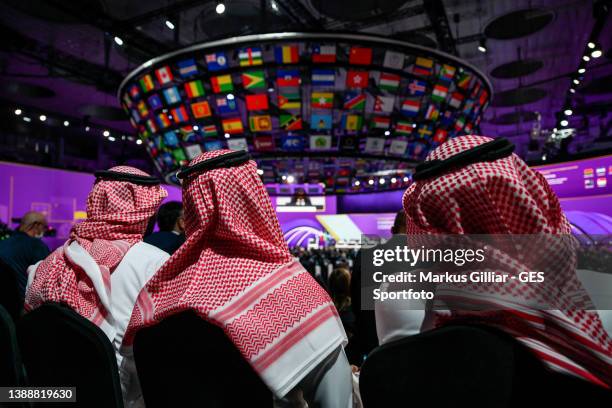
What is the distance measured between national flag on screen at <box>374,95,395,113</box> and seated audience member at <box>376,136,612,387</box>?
18.9 feet

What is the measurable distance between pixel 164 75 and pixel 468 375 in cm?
672

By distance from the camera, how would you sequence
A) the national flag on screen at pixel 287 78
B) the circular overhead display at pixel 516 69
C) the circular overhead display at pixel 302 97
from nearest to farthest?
1. the circular overhead display at pixel 302 97
2. the national flag on screen at pixel 287 78
3. the circular overhead display at pixel 516 69

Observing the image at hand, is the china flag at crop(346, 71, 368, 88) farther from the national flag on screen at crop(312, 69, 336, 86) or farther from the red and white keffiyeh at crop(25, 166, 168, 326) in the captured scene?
the red and white keffiyeh at crop(25, 166, 168, 326)

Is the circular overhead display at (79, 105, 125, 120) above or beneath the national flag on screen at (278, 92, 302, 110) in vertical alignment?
above

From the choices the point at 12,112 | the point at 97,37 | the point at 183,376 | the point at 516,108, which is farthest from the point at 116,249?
the point at 516,108

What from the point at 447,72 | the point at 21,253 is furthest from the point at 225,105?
the point at 21,253

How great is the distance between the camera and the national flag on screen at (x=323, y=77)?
6.36 m

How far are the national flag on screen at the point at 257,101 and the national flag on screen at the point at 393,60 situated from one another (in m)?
1.81

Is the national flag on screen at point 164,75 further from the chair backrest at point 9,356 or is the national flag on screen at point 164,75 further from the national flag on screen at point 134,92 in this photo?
the chair backrest at point 9,356

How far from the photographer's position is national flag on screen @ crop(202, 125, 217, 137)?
23.6 ft

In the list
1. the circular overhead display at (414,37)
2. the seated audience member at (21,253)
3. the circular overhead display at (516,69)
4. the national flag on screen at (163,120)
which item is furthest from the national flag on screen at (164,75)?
the circular overhead display at (516,69)

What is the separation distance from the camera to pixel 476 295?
1013 millimetres

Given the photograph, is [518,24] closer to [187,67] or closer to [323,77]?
[323,77]

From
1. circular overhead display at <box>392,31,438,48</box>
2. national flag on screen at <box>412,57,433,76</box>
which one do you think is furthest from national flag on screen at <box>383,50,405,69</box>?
circular overhead display at <box>392,31,438,48</box>
